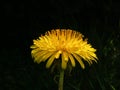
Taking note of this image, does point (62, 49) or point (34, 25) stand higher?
A: point (34, 25)

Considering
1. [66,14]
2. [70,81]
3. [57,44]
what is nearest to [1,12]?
[66,14]

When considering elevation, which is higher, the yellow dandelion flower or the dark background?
the dark background

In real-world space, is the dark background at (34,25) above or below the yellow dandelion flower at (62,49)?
above

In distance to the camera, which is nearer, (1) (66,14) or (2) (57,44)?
(2) (57,44)

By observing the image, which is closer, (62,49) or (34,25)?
(62,49)

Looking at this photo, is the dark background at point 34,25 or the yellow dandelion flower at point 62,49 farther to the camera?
the dark background at point 34,25

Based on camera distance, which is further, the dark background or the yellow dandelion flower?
the dark background

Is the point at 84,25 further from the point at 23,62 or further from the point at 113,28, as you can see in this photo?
the point at 23,62

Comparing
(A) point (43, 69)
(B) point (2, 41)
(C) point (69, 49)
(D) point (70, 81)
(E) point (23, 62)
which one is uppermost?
(B) point (2, 41)
